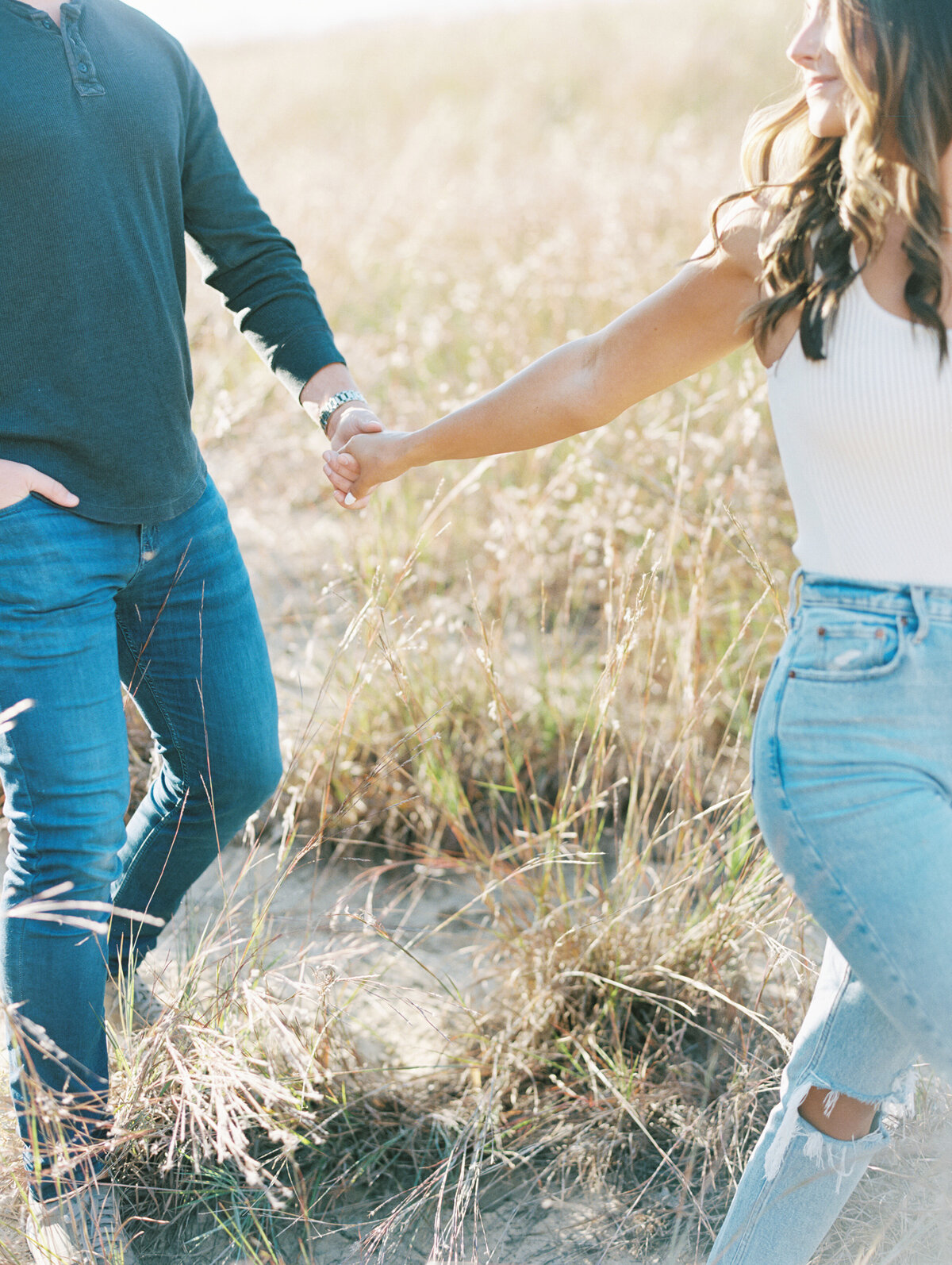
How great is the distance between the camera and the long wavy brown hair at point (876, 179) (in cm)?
113

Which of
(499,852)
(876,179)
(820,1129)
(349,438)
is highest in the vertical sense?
(876,179)

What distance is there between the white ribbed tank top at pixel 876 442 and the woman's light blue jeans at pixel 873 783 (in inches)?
1.5

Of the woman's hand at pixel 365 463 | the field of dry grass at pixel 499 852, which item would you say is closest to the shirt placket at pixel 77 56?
the woman's hand at pixel 365 463

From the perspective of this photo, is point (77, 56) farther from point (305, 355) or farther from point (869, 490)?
point (869, 490)

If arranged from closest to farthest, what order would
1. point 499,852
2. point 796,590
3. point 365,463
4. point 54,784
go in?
1. point 796,590
2. point 54,784
3. point 365,463
4. point 499,852

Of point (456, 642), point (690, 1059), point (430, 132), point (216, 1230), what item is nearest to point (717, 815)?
point (690, 1059)

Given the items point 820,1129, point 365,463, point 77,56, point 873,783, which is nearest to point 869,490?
point 873,783

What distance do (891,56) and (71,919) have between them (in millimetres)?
1287

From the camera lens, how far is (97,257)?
1.47m

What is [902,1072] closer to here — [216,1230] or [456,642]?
[216,1230]

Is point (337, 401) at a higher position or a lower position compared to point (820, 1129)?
higher

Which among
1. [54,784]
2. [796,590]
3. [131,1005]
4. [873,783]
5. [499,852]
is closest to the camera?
[873,783]

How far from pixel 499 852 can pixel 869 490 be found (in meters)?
1.58

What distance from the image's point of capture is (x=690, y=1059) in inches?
77.4
